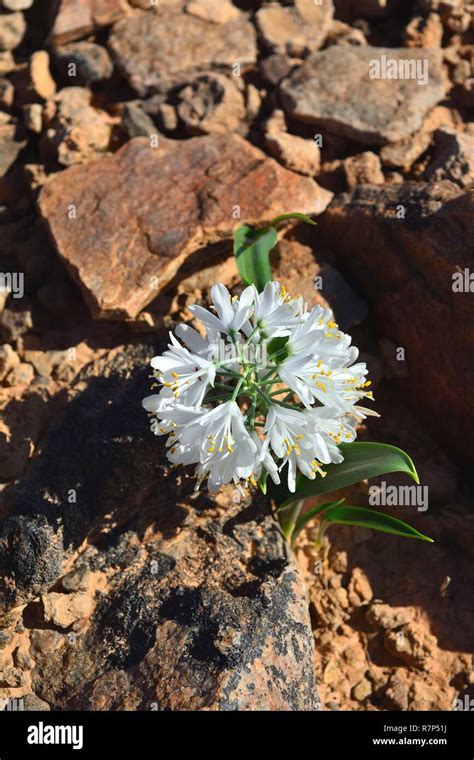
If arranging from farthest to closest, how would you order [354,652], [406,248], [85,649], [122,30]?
[122,30], [406,248], [354,652], [85,649]

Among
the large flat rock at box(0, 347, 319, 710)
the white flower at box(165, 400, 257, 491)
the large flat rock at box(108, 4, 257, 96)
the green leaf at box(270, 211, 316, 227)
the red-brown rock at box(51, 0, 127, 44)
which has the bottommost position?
the large flat rock at box(0, 347, 319, 710)

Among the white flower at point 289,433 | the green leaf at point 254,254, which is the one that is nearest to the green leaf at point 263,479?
the white flower at point 289,433

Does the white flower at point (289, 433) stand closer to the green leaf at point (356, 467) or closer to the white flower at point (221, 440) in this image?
the white flower at point (221, 440)

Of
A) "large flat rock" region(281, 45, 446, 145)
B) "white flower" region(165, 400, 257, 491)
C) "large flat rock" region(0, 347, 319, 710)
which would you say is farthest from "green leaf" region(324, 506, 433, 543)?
"large flat rock" region(281, 45, 446, 145)

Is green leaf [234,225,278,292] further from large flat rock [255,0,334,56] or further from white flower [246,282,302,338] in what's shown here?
large flat rock [255,0,334,56]

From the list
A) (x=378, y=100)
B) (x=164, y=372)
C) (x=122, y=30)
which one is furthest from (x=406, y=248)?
(x=122, y=30)

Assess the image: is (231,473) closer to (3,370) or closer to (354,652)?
(354,652)
